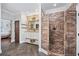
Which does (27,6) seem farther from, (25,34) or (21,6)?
(25,34)

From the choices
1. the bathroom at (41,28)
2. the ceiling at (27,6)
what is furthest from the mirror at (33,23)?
the ceiling at (27,6)

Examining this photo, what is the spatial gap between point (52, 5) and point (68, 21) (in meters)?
0.35

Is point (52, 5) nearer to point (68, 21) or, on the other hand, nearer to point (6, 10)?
point (68, 21)

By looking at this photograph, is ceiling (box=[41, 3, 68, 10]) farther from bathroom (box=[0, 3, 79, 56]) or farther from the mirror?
the mirror

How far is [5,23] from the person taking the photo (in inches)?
57.7

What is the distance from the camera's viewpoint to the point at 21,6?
1.50 metres

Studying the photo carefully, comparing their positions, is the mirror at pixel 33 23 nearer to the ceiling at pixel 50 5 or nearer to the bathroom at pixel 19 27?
the bathroom at pixel 19 27

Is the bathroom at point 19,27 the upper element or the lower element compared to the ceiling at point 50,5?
lower


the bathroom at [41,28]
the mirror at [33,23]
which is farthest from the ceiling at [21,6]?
the mirror at [33,23]

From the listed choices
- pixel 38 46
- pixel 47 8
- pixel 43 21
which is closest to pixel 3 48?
pixel 38 46

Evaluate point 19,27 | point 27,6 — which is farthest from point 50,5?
point 19,27

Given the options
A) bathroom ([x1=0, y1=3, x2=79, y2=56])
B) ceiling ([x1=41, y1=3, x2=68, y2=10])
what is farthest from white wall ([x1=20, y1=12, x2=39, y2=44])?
ceiling ([x1=41, y1=3, x2=68, y2=10])

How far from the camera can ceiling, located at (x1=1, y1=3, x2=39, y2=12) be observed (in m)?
1.47

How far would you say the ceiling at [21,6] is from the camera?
1475 mm
